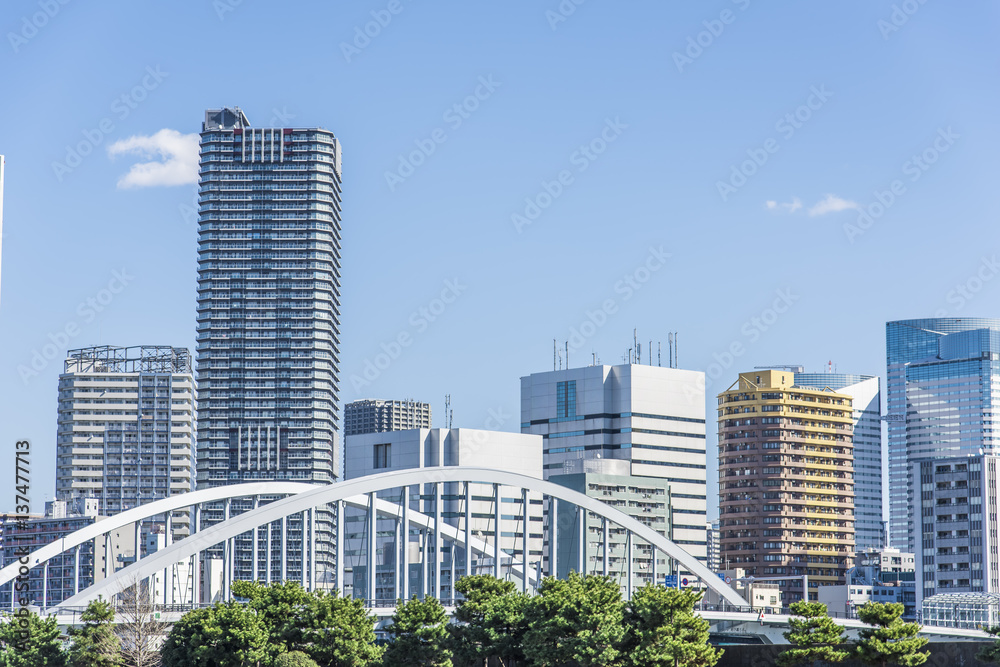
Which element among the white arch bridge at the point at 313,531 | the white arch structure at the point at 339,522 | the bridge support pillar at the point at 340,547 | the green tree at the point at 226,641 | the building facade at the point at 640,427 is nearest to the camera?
the green tree at the point at 226,641

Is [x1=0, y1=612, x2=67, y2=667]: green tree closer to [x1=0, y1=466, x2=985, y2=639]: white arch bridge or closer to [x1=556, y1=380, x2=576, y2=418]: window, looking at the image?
[x1=0, y1=466, x2=985, y2=639]: white arch bridge

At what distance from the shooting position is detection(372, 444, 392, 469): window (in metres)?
160

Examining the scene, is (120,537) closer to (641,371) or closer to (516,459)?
(516,459)

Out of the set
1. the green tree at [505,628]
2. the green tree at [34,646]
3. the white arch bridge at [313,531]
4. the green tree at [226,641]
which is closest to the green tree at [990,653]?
the green tree at [505,628]

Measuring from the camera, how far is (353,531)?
154 metres

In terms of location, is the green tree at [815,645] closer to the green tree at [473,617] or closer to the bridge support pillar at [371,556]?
the green tree at [473,617]

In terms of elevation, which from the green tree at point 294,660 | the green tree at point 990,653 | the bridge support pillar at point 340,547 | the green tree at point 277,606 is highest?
the bridge support pillar at point 340,547

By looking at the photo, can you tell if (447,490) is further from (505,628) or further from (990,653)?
(990,653)

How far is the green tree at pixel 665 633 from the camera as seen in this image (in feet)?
202

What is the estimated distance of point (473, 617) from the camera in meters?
66.4

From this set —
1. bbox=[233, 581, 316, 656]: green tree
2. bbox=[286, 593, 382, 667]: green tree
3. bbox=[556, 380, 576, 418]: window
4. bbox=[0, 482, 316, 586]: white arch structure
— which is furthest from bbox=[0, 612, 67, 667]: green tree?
bbox=[556, 380, 576, 418]: window

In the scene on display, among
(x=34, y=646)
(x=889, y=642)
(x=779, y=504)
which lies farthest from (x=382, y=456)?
(x=889, y=642)

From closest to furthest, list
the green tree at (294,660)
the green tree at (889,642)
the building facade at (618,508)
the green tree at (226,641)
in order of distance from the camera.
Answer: the green tree at (294,660) → the green tree at (226,641) → the green tree at (889,642) → the building facade at (618,508)

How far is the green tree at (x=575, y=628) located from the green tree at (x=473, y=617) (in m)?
2.59
